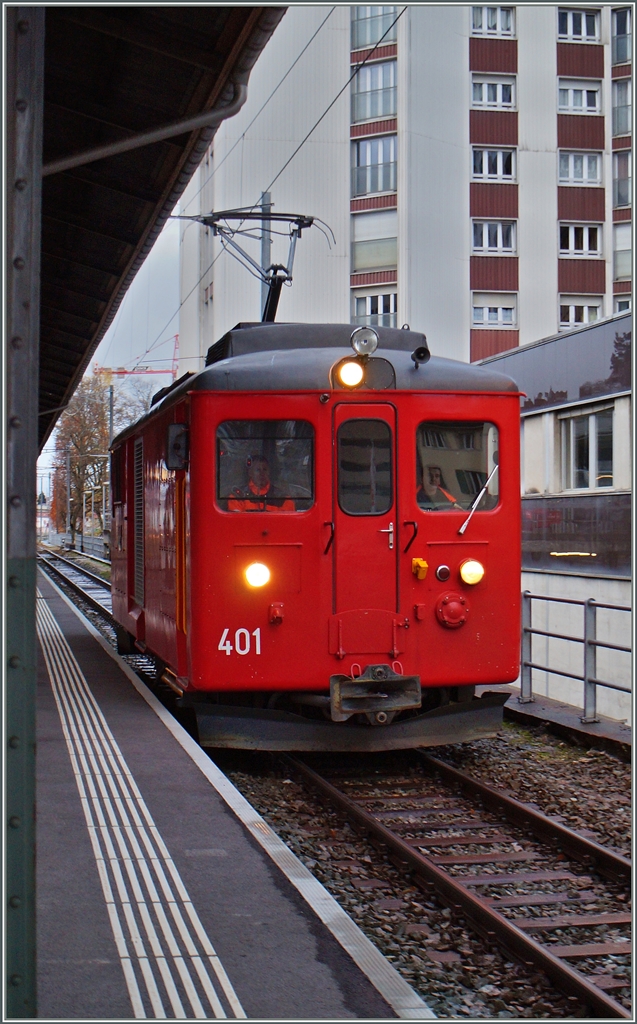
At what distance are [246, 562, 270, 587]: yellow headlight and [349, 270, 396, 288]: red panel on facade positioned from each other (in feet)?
89.1

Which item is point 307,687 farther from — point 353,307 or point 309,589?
point 353,307

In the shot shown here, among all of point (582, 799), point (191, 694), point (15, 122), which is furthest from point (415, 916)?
point (15, 122)

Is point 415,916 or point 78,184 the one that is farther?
point 78,184

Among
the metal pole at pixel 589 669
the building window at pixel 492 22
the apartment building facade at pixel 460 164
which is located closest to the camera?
the metal pole at pixel 589 669

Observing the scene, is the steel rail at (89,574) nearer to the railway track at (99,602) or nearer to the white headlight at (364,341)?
the railway track at (99,602)

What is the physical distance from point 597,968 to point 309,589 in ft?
11.6

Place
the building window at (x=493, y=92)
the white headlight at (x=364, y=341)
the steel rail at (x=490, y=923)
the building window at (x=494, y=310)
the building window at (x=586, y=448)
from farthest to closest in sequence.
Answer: the building window at (x=494, y=310) → the building window at (x=493, y=92) → the building window at (x=586, y=448) → the white headlight at (x=364, y=341) → the steel rail at (x=490, y=923)

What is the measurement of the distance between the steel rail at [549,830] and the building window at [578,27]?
30171 millimetres

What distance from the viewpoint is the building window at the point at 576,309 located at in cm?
3406

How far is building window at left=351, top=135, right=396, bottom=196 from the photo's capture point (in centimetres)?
3428

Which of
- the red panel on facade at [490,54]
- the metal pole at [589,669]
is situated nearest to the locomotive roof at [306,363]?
the metal pole at [589,669]

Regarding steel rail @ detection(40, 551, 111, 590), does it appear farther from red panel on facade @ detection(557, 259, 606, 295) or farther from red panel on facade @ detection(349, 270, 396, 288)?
red panel on facade @ detection(557, 259, 606, 295)

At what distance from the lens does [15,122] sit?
9.43 ft

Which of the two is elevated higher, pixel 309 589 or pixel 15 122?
pixel 15 122
